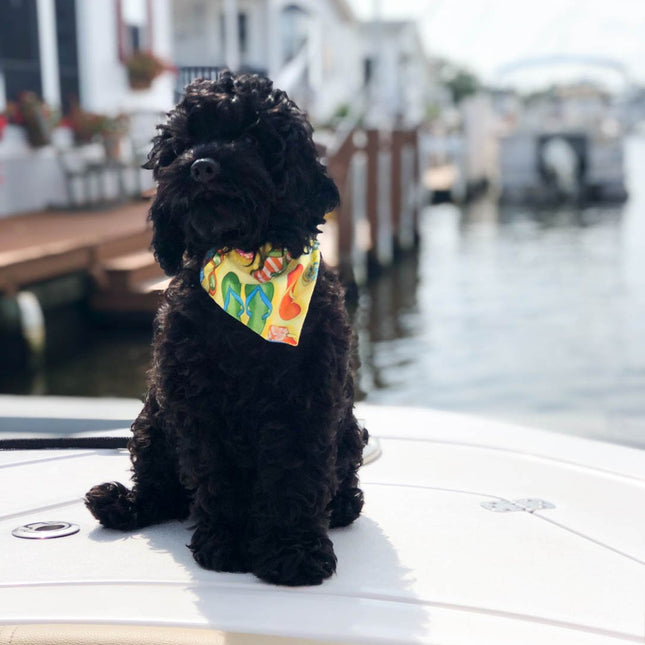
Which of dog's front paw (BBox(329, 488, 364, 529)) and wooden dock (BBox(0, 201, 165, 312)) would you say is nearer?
dog's front paw (BBox(329, 488, 364, 529))

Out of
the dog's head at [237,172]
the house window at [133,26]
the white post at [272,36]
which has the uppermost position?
the white post at [272,36]

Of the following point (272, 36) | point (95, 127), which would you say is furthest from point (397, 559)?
point (272, 36)

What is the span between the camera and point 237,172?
1780 mm

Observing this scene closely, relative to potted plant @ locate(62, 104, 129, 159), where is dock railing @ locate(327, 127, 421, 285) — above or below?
below

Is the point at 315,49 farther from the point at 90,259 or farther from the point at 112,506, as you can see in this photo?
the point at 112,506

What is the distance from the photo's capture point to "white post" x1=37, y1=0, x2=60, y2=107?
11984 millimetres

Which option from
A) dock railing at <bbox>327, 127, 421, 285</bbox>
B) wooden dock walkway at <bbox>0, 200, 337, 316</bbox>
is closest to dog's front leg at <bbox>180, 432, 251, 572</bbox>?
wooden dock walkway at <bbox>0, 200, 337, 316</bbox>

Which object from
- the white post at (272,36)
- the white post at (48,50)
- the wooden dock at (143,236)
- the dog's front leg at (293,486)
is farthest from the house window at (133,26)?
the dog's front leg at (293,486)

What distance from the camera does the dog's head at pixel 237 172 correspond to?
1779 mm

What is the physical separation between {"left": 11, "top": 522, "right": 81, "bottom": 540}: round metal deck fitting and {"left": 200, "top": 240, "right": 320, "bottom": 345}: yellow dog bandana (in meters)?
0.53

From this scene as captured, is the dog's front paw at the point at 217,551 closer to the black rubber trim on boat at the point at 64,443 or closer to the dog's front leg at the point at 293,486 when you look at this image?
the dog's front leg at the point at 293,486

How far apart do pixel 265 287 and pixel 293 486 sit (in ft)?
1.21

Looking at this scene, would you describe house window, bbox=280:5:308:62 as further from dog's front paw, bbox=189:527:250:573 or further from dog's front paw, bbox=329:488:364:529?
dog's front paw, bbox=189:527:250:573

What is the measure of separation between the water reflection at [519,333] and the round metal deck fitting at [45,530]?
569 cm
